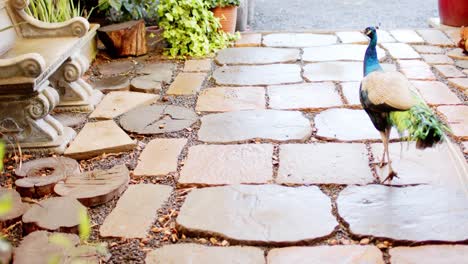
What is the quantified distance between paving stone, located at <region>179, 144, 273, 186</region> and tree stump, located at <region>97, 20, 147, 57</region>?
179 centimetres

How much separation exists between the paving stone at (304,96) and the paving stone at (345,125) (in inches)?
5.3

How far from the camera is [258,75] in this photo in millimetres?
3494

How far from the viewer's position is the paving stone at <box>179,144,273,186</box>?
7.19 feet

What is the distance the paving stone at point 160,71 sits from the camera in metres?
3.51

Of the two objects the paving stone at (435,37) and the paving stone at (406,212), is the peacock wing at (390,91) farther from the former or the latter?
the paving stone at (435,37)

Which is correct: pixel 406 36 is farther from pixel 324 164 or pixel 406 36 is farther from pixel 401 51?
pixel 324 164

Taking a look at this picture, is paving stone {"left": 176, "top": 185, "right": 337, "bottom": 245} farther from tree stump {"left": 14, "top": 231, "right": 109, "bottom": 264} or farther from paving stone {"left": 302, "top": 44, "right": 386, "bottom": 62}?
paving stone {"left": 302, "top": 44, "right": 386, "bottom": 62}

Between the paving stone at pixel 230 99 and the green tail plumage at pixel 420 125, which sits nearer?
the green tail plumage at pixel 420 125

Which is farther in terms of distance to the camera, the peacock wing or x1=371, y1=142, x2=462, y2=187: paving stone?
x1=371, y1=142, x2=462, y2=187: paving stone

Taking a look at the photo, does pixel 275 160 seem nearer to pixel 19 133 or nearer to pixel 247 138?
pixel 247 138

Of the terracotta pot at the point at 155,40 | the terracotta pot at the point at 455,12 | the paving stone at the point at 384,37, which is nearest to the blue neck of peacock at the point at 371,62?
the paving stone at the point at 384,37

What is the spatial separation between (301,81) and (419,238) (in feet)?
5.85

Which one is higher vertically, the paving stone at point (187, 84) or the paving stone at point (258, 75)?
the paving stone at point (258, 75)

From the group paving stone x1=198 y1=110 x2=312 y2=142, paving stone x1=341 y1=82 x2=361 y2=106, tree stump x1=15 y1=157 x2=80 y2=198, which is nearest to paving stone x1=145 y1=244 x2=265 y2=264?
tree stump x1=15 y1=157 x2=80 y2=198
